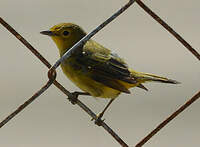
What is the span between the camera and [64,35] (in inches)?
131

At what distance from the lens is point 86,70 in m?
3.32

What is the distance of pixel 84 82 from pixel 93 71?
5.0 inches

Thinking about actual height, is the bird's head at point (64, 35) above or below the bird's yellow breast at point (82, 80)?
above

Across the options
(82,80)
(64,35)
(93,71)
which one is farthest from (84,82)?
(64,35)

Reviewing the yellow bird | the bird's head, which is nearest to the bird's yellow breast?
the yellow bird

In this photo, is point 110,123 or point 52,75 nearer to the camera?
point 52,75

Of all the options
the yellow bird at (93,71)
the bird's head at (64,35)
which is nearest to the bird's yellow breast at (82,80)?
the yellow bird at (93,71)

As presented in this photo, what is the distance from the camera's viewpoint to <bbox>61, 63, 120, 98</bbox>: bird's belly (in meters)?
3.25

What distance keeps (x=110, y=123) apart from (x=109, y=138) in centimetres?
23

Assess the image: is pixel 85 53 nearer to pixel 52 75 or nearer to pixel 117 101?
pixel 52 75

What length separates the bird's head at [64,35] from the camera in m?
3.21

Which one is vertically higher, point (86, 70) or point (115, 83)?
point (86, 70)

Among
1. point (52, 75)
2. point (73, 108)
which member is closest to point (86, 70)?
point (52, 75)

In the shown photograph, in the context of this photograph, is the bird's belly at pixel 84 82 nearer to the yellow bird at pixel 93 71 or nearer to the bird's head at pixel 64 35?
the yellow bird at pixel 93 71
